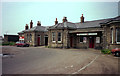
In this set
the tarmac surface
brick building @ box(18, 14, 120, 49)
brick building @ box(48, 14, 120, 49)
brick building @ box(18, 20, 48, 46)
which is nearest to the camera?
the tarmac surface

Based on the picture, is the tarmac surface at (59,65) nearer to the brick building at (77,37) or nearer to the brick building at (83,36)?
the brick building at (83,36)

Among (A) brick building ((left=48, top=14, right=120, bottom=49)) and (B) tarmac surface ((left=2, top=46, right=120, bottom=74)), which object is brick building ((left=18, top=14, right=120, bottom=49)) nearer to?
(A) brick building ((left=48, top=14, right=120, bottom=49))

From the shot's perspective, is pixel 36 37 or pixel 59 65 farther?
pixel 36 37

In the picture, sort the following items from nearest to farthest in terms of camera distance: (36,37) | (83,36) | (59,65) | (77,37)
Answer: (59,65) → (83,36) → (77,37) → (36,37)

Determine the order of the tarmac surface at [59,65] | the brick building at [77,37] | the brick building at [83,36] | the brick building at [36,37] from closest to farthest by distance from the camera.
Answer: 1. the tarmac surface at [59,65]
2. the brick building at [83,36]
3. the brick building at [77,37]
4. the brick building at [36,37]

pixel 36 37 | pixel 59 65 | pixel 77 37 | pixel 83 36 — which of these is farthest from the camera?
pixel 36 37

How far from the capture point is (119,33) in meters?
13.4

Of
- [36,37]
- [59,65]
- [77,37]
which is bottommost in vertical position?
[59,65]

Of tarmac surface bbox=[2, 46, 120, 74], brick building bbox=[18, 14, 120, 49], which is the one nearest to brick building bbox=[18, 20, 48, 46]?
brick building bbox=[18, 14, 120, 49]

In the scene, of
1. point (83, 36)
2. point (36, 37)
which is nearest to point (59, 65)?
point (83, 36)

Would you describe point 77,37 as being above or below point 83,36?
below

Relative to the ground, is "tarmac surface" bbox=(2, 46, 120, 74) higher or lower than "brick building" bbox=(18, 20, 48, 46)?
lower

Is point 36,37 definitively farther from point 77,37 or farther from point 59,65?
point 59,65

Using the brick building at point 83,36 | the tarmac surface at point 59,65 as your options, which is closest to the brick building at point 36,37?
the brick building at point 83,36
